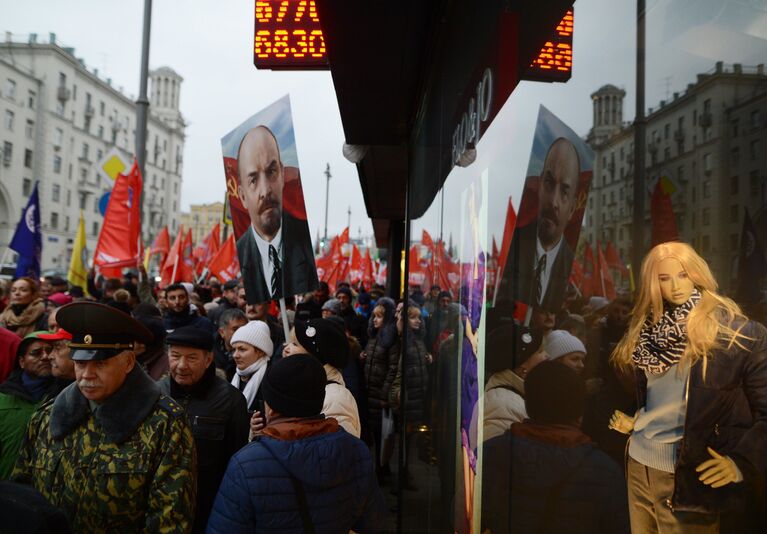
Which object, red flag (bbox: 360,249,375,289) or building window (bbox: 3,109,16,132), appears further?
building window (bbox: 3,109,16,132)

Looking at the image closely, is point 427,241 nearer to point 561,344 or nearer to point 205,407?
point 205,407

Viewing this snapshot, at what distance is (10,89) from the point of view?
5497 cm

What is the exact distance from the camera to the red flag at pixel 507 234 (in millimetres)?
1566

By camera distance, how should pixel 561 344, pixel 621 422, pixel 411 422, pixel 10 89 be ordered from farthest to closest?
1. pixel 10 89
2. pixel 411 422
3. pixel 561 344
4. pixel 621 422

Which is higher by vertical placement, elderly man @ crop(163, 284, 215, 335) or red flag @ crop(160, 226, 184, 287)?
red flag @ crop(160, 226, 184, 287)

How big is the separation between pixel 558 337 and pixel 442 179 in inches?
94.9

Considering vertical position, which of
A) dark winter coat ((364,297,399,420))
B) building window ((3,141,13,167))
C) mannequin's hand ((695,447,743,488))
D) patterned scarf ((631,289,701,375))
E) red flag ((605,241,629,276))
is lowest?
dark winter coat ((364,297,399,420))

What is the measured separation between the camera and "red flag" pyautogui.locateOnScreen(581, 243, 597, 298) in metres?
0.94

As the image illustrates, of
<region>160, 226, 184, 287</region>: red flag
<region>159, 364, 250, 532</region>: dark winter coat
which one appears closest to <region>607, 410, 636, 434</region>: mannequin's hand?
<region>159, 364, 250, 532</region>: dark winter coat

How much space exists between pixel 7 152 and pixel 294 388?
63258 mm

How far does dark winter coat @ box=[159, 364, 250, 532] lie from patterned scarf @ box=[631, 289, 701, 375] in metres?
2.84

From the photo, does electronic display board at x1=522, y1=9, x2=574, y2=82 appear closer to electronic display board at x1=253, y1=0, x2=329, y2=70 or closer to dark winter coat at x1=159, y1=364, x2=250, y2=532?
dark winter coat at x1=159, y1=364, x2=250, y2=532

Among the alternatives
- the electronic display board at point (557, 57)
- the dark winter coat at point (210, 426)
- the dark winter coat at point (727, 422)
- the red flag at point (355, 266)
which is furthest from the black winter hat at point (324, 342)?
the red flag at point (355, 266)

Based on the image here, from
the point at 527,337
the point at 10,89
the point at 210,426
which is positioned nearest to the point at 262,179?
the point at 210,426
